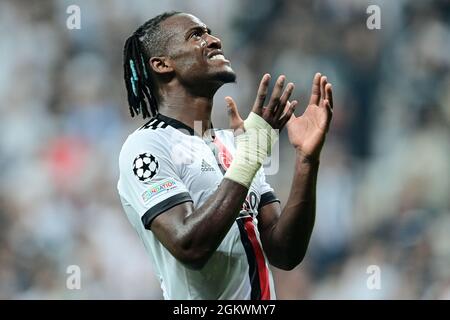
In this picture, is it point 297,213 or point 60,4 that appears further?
point 60,4

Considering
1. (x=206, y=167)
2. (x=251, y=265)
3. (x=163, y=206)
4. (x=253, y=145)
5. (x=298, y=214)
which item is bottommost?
(x=251, y=265)

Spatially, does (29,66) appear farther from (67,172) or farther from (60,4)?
(67,172)

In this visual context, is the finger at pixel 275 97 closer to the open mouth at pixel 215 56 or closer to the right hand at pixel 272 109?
the right hand at pixel 272 109

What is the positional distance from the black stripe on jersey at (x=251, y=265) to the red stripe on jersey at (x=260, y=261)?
0.02 m

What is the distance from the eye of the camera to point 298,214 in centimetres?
336

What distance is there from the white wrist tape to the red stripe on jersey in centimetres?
36

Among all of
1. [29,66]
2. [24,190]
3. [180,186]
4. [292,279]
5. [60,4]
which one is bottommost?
[292,279]

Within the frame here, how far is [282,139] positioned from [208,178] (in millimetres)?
3087

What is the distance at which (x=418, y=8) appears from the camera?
257 inches

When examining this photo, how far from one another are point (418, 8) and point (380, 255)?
2.21 metres

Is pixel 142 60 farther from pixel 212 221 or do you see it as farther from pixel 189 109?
pixel 212 221

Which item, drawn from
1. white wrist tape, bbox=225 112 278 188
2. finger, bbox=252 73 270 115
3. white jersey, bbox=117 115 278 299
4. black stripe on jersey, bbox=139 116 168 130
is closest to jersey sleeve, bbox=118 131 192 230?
white jersey, bbox=117 115 278 299

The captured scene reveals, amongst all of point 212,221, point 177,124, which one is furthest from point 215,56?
point 212,221
